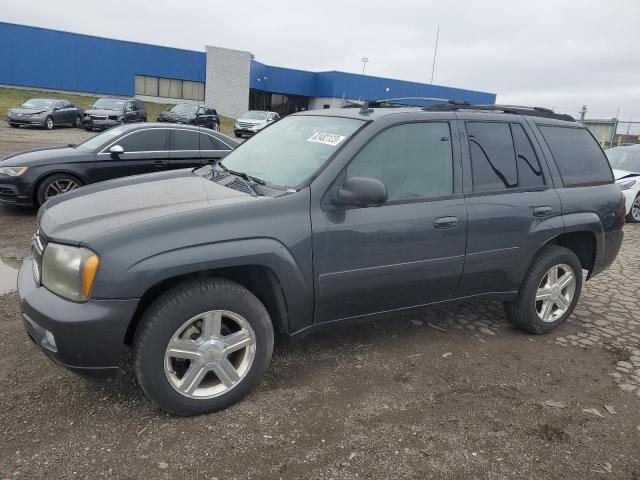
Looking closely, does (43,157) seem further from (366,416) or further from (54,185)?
(366,416)

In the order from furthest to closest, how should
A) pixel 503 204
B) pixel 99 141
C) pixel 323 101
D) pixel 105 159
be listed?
1. pixel 323 101
2. pixel 99 141
3. pixel 105 159
4. pixel 503 204

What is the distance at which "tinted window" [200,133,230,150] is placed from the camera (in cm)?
826

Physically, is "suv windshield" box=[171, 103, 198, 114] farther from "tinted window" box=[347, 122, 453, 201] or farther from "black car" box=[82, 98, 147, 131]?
"tinted window" box=[347, 122, 453, 201]

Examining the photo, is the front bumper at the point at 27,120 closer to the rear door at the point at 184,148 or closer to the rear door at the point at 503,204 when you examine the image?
the rear door at the point at 184,148

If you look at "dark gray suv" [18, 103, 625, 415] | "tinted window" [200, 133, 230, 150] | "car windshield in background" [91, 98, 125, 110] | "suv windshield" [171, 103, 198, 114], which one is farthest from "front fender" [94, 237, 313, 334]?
"suv windshield" [171, 103, 198, 114]

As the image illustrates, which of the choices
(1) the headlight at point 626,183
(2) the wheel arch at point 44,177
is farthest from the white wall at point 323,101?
(2) the wheel arch at point 44,177

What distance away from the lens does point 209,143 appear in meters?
8.31

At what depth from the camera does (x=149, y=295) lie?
2.75 metres

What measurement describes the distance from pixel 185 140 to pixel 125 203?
5344 millimetres

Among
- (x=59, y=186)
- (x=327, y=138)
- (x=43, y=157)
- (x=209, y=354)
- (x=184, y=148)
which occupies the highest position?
(x=327, y=138)

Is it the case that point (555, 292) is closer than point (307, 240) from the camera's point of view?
No

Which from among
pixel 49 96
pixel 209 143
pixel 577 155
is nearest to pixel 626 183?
pixel 577 155

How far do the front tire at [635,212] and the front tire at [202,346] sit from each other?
9.47m

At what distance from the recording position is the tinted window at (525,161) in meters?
4.00
